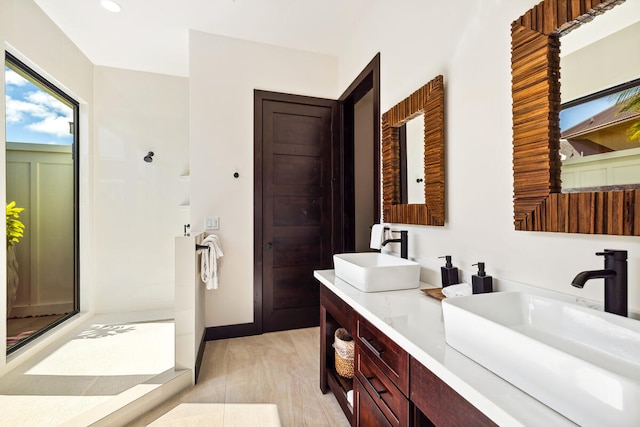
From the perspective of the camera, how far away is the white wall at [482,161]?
982 millimetres

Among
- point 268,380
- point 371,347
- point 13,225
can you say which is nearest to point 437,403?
point 371,347

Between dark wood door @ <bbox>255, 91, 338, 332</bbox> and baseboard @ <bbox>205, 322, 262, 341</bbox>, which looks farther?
dark wood door @ <bbox>255, 91, 338, 332</bbox>

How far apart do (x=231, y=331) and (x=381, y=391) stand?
1950 millimetres

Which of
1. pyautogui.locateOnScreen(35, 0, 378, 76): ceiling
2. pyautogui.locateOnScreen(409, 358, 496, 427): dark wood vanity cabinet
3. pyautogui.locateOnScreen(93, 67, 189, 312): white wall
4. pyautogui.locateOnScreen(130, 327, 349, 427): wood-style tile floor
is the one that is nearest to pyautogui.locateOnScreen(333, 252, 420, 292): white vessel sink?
pyautogui.locateOnScreen(409, 358, 496, 427): dark wood vanity cabinet

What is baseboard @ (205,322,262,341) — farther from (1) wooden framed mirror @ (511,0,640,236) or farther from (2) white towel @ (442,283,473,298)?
(1) wooden framed mirror @ (511,0,640,236)

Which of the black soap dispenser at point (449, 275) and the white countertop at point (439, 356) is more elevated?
the black soap dispenser at point (449, 275)

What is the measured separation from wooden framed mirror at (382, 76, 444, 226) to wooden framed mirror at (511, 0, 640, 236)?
427 mm

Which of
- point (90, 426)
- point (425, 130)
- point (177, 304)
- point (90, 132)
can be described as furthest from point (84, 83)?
point (425, 130)

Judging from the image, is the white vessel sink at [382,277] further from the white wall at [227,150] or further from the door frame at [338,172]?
the white wall at [227,150]

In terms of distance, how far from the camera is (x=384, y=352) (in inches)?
42.4

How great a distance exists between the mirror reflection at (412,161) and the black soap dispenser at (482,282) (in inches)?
22.6

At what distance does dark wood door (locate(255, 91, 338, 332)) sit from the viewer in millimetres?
2822

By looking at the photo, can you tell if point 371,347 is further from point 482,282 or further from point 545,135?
point 545,135

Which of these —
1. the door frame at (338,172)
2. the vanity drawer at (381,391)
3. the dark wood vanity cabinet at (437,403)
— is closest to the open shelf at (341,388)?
the vanity drawer at (381,391)
